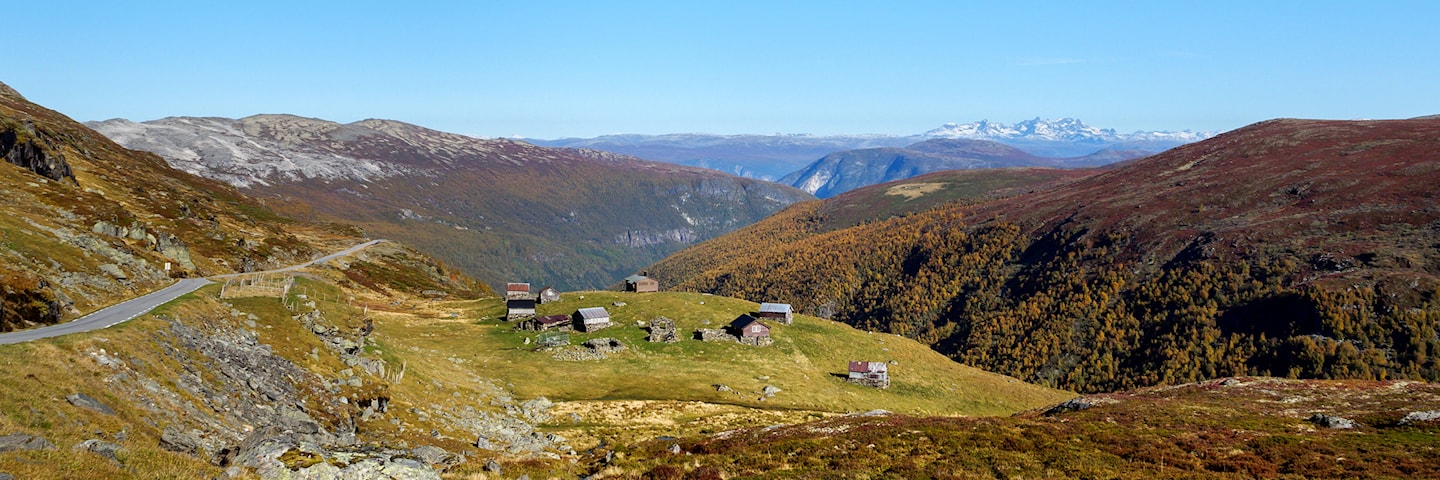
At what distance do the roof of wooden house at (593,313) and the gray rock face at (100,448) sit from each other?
76.6 metres

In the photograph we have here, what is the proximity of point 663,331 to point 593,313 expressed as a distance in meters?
10.6

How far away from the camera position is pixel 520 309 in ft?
343

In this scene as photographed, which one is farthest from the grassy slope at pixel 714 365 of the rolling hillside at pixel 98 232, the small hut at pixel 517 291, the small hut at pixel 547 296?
the rolling hillside at pixel 98 232

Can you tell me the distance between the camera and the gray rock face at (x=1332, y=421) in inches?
1630

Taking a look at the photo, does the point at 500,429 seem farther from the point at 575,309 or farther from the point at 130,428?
the point at 575,309

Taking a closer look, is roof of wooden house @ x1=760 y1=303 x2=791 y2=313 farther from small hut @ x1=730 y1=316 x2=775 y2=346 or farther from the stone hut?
the stone hut

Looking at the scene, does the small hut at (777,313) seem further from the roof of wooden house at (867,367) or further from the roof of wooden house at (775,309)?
the roof of wooden house at (867,367)

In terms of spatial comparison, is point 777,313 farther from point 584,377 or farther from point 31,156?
point 31,156

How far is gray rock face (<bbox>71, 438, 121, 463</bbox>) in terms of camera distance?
2131 centimetres

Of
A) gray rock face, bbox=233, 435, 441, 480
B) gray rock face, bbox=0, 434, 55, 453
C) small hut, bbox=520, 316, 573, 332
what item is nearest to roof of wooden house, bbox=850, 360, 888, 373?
small hut, bbox=520, 316, 573, 332

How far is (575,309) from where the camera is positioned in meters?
108

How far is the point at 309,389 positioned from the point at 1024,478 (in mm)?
38328

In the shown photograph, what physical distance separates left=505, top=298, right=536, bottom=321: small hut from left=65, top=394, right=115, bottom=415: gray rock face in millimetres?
76356

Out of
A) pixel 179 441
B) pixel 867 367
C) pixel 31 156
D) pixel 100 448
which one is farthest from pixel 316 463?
pixel 31 156
